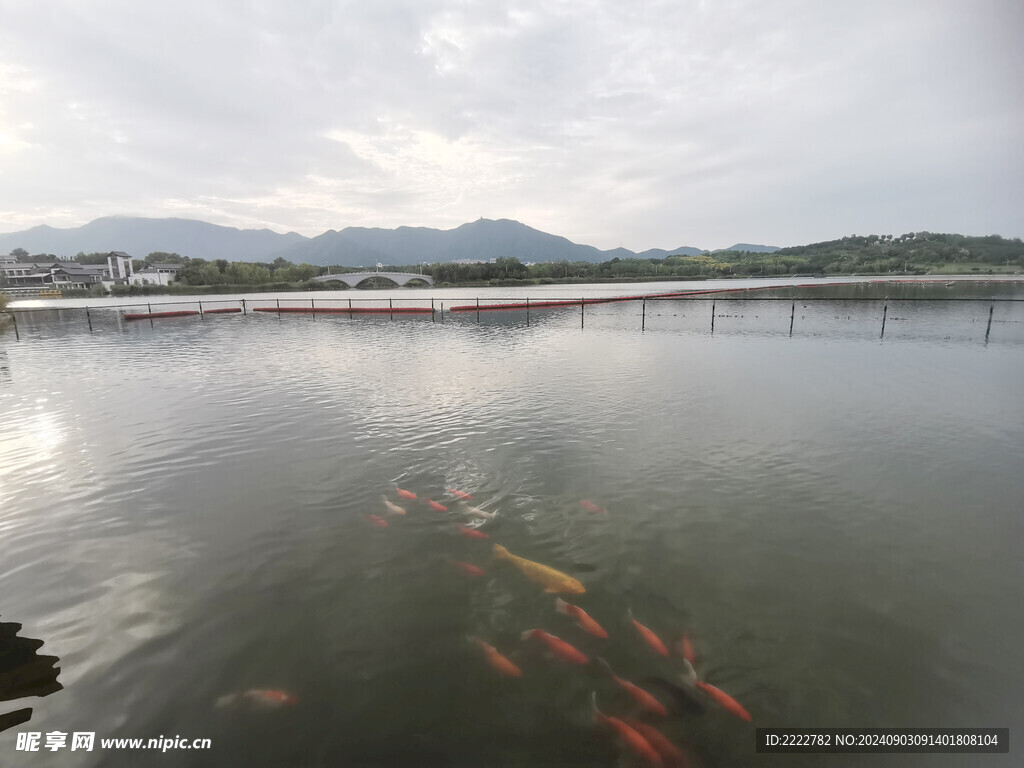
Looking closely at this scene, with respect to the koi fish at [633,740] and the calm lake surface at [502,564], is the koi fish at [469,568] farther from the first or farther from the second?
the koi fish at [633,740]

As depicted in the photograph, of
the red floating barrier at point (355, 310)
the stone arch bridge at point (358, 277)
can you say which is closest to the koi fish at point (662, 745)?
the red floating barrier at point (355, 310)

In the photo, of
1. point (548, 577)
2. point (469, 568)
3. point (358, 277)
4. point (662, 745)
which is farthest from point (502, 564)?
point (358, 277)

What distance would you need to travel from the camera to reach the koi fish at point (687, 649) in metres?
6.09

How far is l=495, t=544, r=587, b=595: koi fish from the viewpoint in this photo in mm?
7383

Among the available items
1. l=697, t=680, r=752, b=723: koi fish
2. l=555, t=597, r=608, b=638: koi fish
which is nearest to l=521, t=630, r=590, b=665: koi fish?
l=555, t=597, r=608, b=638: koi fish

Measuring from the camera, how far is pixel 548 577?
24.9ft

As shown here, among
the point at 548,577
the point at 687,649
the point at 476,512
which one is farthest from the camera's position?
the point at 476,512

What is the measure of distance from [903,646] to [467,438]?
10.5 meters

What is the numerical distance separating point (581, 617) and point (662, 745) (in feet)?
6.35

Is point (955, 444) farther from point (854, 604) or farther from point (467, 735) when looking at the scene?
point (467, 735)

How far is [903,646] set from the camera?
20.8ft

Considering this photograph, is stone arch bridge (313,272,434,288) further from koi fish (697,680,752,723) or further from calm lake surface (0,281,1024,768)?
koi fish (697,680,752,723)

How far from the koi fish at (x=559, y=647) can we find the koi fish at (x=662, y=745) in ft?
3.16

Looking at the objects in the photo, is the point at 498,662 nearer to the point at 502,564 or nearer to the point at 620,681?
the point at 620,681
